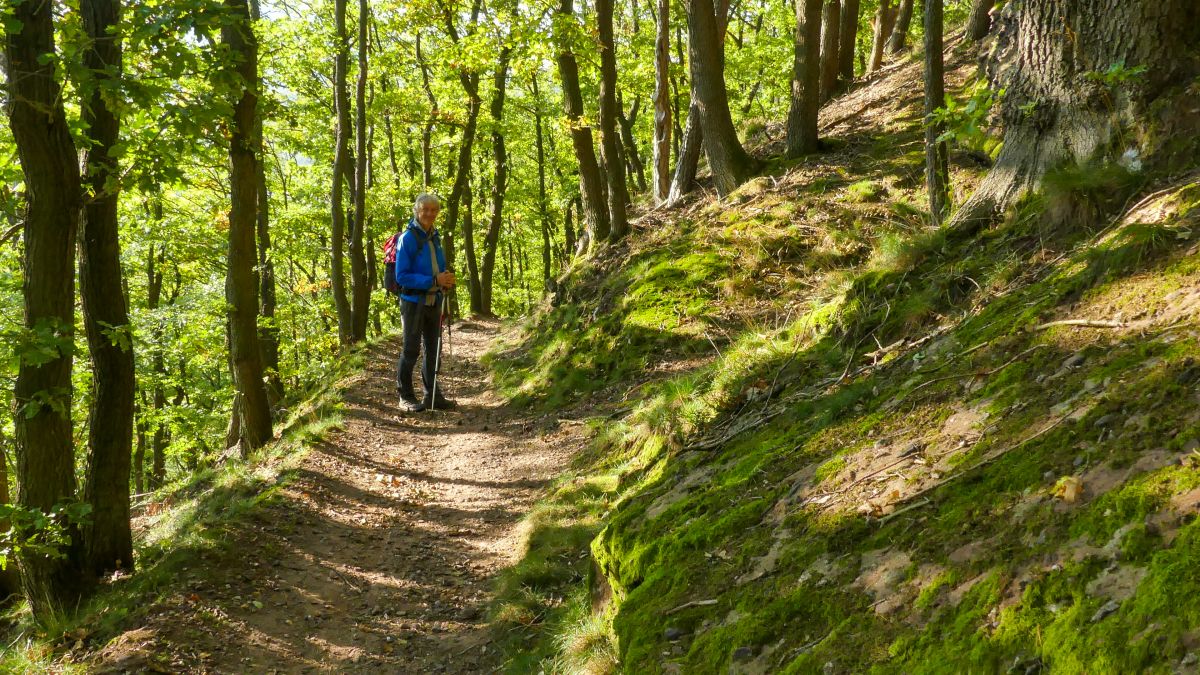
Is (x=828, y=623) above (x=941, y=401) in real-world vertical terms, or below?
below

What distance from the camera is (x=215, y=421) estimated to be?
2298 cm

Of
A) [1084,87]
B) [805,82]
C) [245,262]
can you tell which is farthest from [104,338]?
[805,82]

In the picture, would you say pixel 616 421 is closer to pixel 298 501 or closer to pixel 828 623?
pixel 298 501

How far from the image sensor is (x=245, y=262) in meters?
8.70

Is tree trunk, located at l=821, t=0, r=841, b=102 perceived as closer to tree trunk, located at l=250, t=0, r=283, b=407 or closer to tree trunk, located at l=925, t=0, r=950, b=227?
tree trunk, located at l=925, t=0, r=950, b=227

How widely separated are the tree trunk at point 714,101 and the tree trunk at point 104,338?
7575 millimetres

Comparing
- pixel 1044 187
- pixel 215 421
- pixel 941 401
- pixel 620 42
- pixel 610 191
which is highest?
pixel 620 42

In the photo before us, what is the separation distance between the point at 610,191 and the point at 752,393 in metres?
8.47

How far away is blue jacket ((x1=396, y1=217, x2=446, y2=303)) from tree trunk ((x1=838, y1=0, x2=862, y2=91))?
1043 centimetres

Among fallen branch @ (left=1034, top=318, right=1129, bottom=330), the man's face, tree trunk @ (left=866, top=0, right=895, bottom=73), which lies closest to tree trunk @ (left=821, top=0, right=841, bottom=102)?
tree trunk @ (left=866, top=0, right=895, bottom=73)

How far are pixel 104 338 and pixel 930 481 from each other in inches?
223

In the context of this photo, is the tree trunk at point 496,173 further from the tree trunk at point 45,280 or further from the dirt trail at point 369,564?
the tree trunk at point 45,280

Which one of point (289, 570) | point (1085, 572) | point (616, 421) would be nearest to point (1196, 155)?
point (1085, 572)

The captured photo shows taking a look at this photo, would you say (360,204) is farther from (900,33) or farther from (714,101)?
(900,33)
